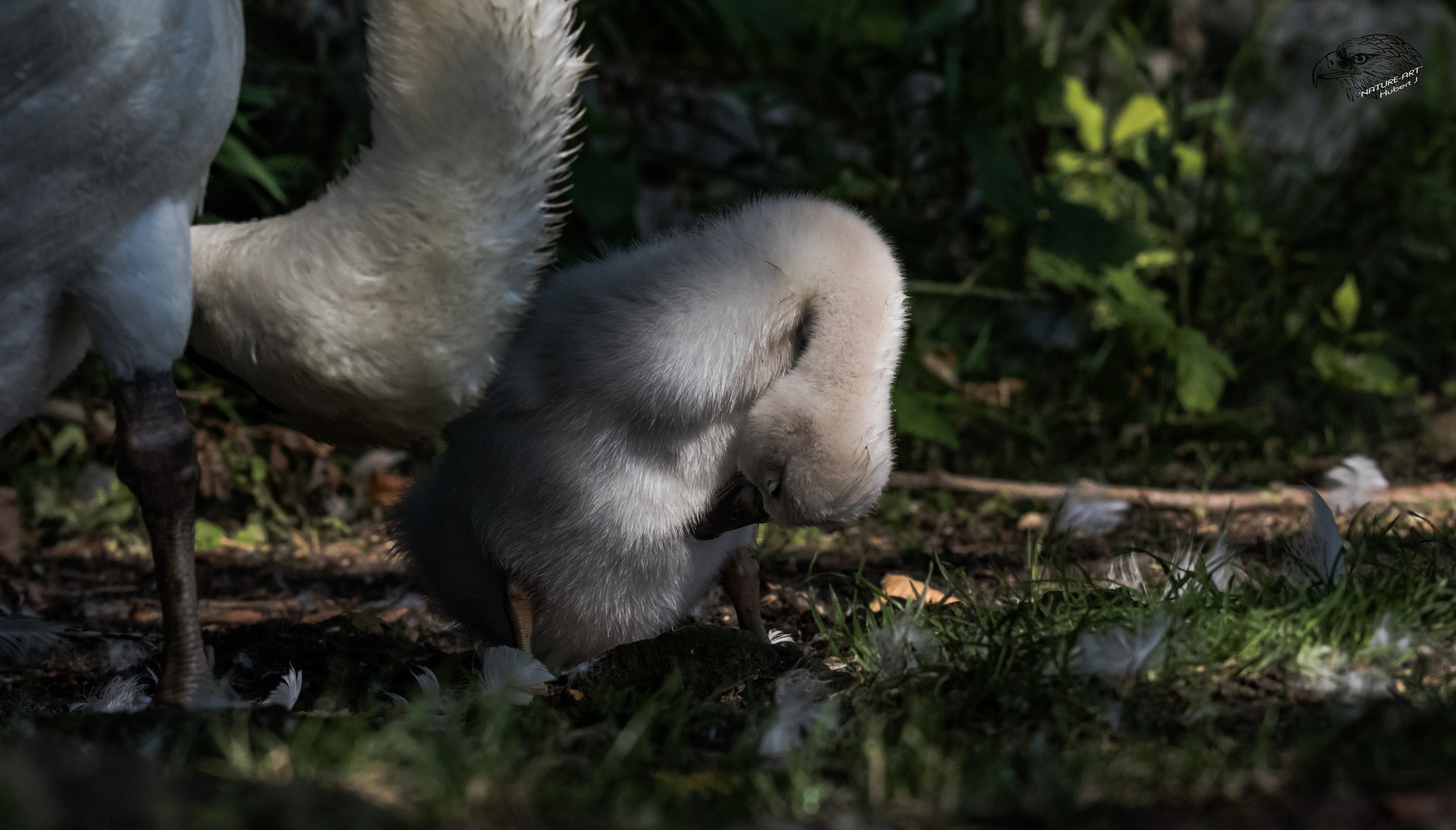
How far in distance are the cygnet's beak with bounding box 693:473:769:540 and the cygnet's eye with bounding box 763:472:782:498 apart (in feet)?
0.13

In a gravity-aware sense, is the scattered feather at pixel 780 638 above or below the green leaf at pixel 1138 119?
below

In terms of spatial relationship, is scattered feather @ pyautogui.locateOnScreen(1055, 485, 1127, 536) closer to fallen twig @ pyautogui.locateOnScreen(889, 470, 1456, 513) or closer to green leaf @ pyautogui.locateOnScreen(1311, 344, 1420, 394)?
fallen twig @ pyautogui.locateOnScreen(889, 470, 1456, 513)

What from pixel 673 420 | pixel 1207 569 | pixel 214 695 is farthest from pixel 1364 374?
pixel 214 695

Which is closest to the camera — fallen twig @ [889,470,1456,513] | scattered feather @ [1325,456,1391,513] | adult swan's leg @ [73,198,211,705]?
adult swan's leg @ [73,198,211,705]

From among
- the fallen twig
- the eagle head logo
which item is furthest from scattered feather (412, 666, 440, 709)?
the eagle head logo

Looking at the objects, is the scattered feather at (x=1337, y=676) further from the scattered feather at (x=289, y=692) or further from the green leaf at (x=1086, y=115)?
the green leaf at (x=1086, y=115)

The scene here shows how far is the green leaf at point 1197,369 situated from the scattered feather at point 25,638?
4.01m

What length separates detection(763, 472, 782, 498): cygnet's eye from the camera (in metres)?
2.72

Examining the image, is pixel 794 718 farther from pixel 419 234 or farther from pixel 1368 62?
pixel 1368 62

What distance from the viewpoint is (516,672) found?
7.83 feet

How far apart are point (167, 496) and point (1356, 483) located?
11.4 ft

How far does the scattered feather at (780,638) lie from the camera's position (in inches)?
115

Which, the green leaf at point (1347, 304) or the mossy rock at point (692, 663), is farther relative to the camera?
the green leaf at point (1347, 304)

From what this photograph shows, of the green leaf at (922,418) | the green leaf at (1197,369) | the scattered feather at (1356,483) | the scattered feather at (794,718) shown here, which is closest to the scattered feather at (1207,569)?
the scattered feather at (794,718)
